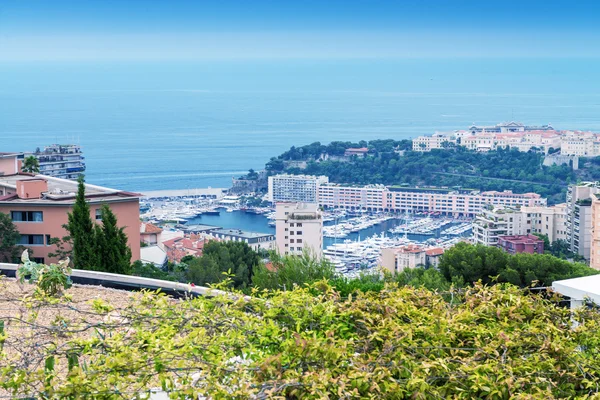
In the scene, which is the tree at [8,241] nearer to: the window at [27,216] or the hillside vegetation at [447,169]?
the window at [27,216]

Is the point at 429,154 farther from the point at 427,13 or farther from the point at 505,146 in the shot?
the point at 427,13

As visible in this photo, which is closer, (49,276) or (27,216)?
(49,276)

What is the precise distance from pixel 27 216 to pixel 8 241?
97cm

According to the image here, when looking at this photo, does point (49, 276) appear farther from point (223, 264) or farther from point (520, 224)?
point (520, 224)

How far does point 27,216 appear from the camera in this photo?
12.4m

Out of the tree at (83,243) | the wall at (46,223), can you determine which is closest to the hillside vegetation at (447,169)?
the wall at (46,223)

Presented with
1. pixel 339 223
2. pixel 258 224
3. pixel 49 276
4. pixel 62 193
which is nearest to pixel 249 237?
pixel 258 224

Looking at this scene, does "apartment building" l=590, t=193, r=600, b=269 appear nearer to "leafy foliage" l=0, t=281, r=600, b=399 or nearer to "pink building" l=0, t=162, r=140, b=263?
"pink building" l=0, t=162, r=140, b=263

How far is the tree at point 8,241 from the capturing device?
37.6 feet

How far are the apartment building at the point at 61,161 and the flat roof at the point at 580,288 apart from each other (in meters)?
34.0

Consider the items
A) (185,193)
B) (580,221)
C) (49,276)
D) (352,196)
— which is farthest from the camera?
(185,193)

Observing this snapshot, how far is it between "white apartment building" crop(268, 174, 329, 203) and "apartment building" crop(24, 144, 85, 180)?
12.3 m

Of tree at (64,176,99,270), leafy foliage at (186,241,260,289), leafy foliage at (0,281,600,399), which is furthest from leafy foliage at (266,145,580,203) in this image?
leafy foliage at (0,281,600,399)

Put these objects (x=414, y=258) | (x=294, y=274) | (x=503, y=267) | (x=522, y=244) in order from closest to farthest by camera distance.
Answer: (x=294, y=274)
(x=503, y=267)
(x=414, y=258)
(x=522, y=244)
